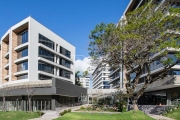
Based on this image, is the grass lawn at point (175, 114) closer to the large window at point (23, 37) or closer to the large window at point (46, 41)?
the large window at point (46, 41)

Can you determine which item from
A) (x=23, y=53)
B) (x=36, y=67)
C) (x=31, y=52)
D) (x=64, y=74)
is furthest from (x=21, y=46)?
(x=64, y=74)

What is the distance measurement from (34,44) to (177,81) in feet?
100

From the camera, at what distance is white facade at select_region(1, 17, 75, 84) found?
48.1 m

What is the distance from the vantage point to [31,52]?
47.9 m

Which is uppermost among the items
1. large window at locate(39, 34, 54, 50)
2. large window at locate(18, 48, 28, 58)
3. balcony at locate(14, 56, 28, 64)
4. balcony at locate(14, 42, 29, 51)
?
large window at locate(39, 34, 54, 50)

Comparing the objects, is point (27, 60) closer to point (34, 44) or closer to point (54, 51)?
point (34, 44)

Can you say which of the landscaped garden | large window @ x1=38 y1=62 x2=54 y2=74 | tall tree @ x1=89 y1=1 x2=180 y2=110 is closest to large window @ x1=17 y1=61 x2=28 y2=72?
large window @ x1=38 y1=62 x2=54 y2=74

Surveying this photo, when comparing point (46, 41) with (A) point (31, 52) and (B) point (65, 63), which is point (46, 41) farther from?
(B) point (65, 63)

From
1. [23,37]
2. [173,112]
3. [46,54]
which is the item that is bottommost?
[173,112]

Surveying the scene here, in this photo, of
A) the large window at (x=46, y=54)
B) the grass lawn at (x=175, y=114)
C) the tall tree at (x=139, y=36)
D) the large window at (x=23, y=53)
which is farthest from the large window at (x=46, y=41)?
the grass lawn at (x=175, y=114)

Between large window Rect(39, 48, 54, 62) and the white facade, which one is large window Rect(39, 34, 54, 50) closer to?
the white facade

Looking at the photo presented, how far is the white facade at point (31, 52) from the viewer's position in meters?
48.1

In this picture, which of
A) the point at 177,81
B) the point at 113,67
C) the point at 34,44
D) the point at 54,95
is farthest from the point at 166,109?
the point at 34,44

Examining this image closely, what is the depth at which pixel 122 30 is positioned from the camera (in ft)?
76.5
